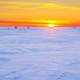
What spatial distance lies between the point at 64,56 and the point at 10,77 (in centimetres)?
252

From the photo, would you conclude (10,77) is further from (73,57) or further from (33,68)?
(73,57)

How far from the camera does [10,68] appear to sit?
5988mm

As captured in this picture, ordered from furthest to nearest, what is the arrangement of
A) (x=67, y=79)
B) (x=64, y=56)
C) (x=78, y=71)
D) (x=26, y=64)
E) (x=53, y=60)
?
(x=64, y=56), (x=53, y=60), (x=26, y=64), (x=78, y=71), (x=67, y=79)

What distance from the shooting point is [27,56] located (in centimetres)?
738

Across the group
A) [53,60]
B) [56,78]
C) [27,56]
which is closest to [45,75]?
[56,78]

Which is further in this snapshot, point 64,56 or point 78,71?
point 64,56

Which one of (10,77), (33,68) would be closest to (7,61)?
(33,68)

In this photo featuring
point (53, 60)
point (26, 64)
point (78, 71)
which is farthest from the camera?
point (53, 60)

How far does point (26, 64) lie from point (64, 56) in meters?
1.42

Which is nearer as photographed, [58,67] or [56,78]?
[56,78]

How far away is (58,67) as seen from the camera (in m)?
6.11

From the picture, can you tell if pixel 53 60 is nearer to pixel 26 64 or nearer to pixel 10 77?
pixel 26 64

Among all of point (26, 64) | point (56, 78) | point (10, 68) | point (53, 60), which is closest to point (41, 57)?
point (53, 60)

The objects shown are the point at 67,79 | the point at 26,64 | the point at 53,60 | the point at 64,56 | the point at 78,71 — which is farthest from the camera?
the point at 64,56
